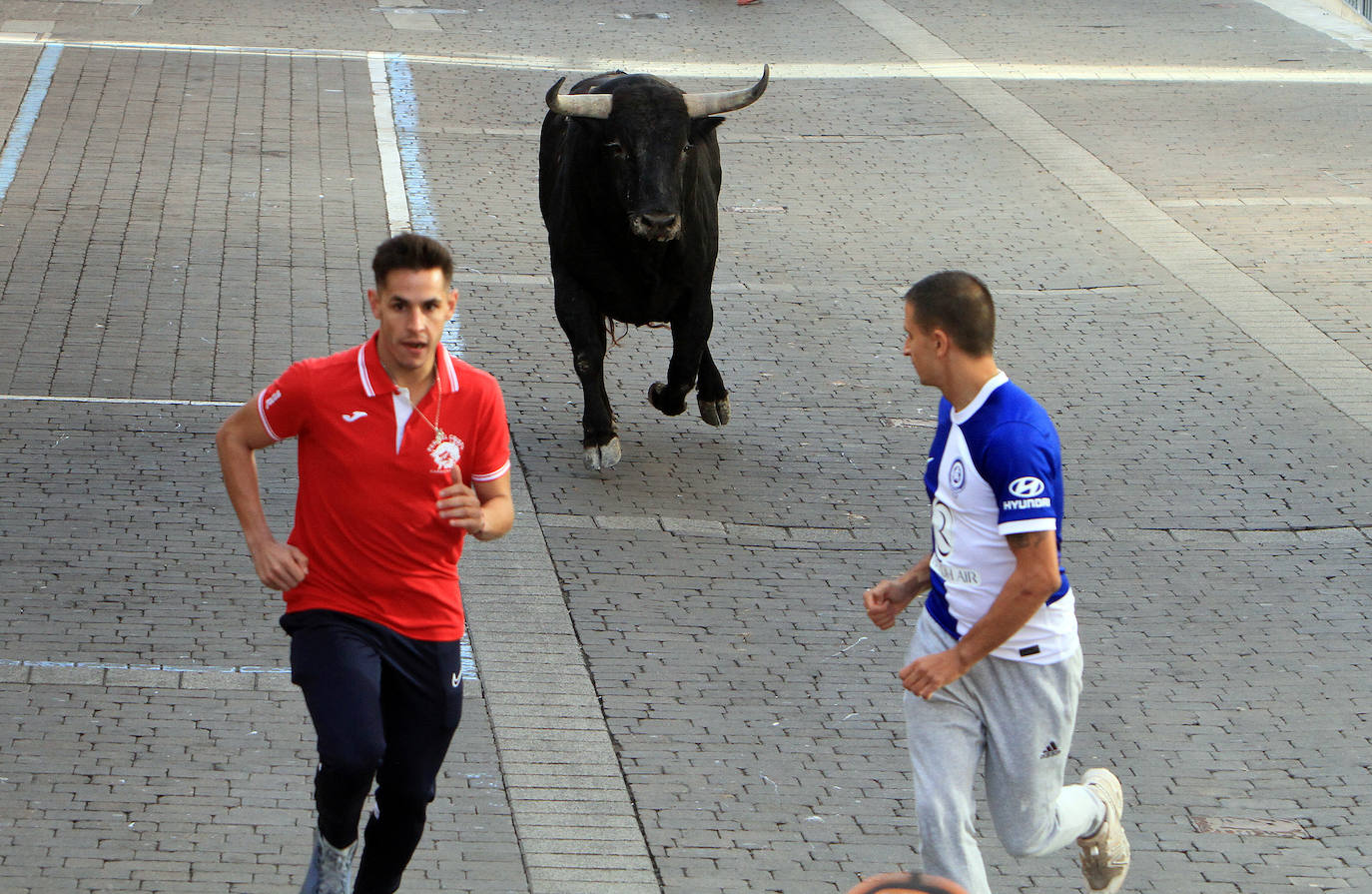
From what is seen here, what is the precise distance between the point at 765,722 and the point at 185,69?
46.5 feet

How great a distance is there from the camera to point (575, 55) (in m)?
20.3

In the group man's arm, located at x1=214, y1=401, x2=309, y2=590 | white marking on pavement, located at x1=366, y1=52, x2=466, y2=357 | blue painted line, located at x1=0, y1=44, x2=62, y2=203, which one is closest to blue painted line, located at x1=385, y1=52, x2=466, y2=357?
white marking on pavement, located at x1=366, y1=52, x2=466, y2=357

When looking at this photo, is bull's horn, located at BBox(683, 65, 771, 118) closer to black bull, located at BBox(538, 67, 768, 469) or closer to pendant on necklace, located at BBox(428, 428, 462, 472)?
black bull, located at BBox(538, 67, 768, 469)

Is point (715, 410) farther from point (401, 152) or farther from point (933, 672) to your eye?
point (401, 152)

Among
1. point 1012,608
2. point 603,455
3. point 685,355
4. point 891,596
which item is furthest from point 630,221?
point 1012,608

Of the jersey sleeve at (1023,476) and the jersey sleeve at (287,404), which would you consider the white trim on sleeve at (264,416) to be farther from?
the jersey sleeve at (1023,476)

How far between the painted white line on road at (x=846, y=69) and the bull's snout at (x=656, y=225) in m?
11.2

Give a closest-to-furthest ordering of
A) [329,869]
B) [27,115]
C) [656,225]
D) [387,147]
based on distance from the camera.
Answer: [329,869]
[656,225]
[387,147]
[27,115]

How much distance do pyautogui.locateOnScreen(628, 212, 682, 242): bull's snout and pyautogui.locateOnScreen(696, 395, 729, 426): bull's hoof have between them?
1.43 meters

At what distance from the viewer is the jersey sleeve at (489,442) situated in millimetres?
4539

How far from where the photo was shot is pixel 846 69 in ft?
66.4

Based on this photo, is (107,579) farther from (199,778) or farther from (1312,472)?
(1312,472)

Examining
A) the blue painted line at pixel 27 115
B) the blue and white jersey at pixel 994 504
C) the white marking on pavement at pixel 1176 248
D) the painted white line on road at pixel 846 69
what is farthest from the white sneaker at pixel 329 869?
the painted white line on road at pixel 846 69

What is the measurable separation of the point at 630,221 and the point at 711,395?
1.43 metres
